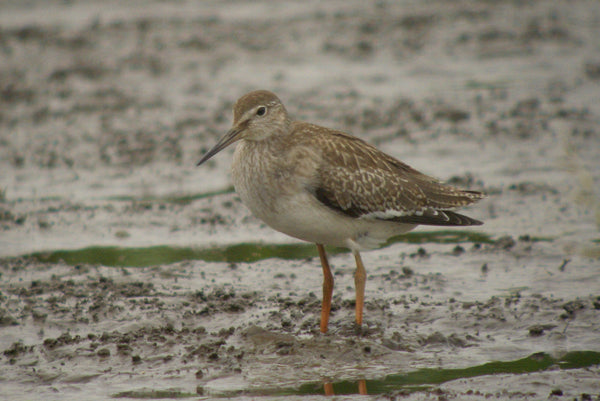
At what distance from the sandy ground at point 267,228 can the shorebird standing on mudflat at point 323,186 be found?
0.88 meters

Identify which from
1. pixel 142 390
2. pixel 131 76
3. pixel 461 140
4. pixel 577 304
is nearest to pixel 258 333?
pixel 142 390

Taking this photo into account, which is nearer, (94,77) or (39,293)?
(39,293)

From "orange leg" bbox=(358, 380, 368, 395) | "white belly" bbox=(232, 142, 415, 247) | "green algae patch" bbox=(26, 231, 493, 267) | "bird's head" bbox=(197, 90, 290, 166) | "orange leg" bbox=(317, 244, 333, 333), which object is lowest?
"orange leg" bbox=(358, 380, 368, 395)

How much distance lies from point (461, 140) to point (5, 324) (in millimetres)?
8063

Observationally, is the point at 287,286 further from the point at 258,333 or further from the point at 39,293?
the point at 39,293

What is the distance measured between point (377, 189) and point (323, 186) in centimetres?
65

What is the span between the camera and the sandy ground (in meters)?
7.23

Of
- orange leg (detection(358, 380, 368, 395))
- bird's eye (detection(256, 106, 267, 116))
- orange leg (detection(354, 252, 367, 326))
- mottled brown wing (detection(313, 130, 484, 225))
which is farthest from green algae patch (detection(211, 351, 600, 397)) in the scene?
bird's eye (detection(256, 106, 267, 116))

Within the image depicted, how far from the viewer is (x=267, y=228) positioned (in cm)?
1104

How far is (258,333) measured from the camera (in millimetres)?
7820

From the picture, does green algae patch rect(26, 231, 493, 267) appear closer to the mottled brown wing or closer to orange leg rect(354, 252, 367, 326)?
the mottled brown wing

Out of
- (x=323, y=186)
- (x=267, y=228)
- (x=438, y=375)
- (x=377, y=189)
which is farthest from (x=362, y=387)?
(x=267, y=228)

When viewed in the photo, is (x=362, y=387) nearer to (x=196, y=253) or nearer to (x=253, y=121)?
(x=253, y=121)

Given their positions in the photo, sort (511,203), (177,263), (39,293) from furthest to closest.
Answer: (511,203) < (177,263) < (39,293)
